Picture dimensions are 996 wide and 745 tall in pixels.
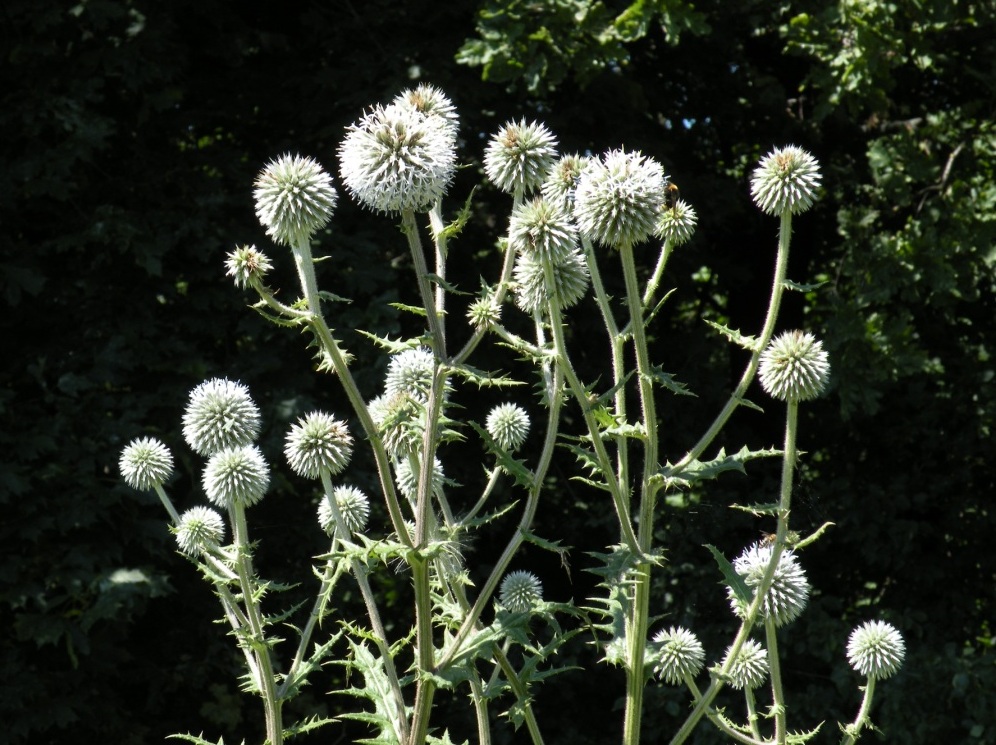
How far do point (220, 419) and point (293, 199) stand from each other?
114 centimetres

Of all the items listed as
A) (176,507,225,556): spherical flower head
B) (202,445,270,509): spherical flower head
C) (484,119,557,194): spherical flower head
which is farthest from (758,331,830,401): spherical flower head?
(176,507,225,556): spherical flower head

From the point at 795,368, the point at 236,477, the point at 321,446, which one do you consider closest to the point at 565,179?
the point at 795,368

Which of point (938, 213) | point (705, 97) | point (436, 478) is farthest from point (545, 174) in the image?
point (705, 97)

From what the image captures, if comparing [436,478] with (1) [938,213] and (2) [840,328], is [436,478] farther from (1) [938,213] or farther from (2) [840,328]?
(1) [938,213]

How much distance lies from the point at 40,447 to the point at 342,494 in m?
3.62

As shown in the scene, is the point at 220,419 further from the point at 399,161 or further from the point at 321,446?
the point at 399,161

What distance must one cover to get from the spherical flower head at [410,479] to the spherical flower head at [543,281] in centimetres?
55

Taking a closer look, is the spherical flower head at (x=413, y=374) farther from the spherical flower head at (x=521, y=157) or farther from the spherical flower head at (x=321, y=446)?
the spherical flower head at (x=521, y=157)

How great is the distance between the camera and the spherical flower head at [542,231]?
3.08 meters

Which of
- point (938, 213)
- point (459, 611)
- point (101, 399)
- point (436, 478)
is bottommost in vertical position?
point (459, 611)

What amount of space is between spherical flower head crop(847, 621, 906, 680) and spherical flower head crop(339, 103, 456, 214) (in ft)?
7.84

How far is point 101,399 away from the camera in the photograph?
748 centimetres

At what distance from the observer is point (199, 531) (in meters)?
3.57

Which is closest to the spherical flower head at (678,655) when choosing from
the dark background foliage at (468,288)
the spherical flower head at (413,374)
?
the spherical flower head at (413,374)
